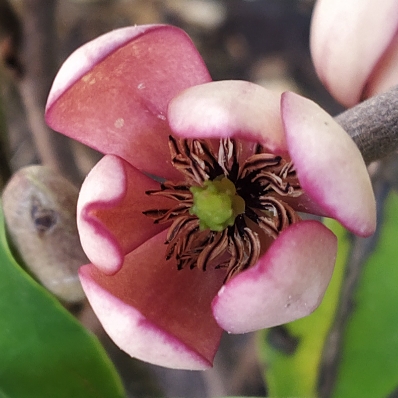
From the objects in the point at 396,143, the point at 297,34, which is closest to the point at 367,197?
the point at 396,143

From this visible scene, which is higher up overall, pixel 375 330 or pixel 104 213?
pixel 104 213

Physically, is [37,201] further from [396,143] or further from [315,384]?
[315,384]

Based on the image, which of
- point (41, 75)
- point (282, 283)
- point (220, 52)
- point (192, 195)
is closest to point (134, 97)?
point (192, 195)

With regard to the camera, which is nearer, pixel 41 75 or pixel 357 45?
pixel 357 45

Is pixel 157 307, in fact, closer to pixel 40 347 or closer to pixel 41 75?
pixel 40 347

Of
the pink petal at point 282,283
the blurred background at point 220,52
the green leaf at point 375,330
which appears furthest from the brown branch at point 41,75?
the pink petal at point 282,283

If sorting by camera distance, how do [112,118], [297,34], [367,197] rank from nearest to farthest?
[367,197] < [112,118] < [297,34]
